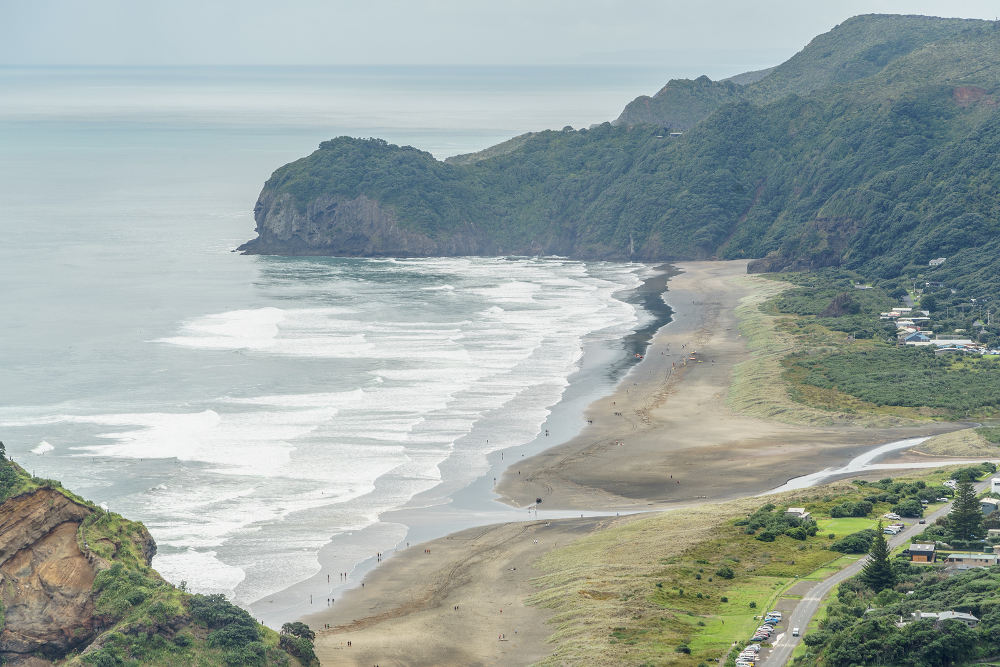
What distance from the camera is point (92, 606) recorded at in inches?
1922

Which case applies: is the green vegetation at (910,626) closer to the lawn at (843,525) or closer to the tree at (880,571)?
the tree at (880,571)

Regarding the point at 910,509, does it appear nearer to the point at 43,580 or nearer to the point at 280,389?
the point at 43,580

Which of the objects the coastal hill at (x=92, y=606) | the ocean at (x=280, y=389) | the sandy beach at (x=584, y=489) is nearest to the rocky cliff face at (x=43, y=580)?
the coastal hill at (x=92, y=606)

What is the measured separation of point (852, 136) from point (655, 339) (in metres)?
86.8

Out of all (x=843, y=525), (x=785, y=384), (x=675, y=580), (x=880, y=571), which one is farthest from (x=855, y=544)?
(x=785, y=384)

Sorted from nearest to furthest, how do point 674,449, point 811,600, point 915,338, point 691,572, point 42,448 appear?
point 811,600 → point 691,572 → point 42,448 → point 674,449 → point 915,338

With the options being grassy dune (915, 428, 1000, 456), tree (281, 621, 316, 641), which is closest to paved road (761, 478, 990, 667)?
grassy dune (915, 428, 1000, 456)

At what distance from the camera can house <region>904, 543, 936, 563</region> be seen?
189 feet

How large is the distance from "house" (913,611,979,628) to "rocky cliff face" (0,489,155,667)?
3098 cm

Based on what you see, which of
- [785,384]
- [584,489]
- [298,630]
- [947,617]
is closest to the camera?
[947,617]

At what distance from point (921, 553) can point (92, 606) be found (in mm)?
35548

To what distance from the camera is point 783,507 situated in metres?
68.6

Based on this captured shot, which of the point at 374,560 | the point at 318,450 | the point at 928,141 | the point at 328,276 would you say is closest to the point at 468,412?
the point at 318,450

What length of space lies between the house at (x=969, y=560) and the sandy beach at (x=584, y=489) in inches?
717
